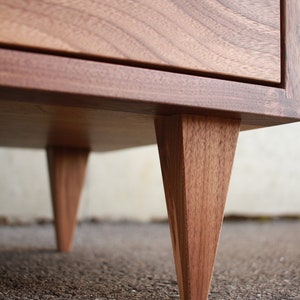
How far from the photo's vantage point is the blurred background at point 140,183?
179 cm

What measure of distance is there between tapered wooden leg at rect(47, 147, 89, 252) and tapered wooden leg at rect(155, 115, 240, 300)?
1.64ft

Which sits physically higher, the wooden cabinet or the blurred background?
the wooden cabinet

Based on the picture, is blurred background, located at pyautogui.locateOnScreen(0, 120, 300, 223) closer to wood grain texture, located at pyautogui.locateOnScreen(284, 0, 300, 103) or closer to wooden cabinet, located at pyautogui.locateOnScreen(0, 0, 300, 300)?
wooden cabinet, located at pyautogui.locateOnScreen(0, 0, 300, 300)

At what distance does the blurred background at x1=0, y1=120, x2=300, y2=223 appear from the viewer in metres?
1.79

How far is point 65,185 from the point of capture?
3.32 feet

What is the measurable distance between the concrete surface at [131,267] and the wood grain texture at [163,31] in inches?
11.5

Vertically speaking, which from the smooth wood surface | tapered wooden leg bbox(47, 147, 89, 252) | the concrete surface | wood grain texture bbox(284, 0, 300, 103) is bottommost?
the concrete surface

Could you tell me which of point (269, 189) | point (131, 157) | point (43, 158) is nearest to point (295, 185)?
point (269, 189)

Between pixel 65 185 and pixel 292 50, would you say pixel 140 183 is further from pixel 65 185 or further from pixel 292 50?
pixel 292 50

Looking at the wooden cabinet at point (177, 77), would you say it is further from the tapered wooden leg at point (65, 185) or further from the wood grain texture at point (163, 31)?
the tapered wooden leg at point (65, 185)

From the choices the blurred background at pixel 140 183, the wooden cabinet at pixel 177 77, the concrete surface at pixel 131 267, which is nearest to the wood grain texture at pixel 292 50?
the wooden cabinet at pixel 177 77

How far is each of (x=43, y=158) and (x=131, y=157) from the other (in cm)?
34

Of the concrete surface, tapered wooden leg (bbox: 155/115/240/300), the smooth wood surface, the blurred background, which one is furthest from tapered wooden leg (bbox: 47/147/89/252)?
the blurred background

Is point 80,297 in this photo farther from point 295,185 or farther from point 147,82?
point 295,185
